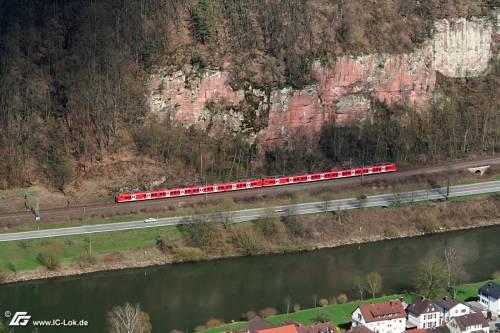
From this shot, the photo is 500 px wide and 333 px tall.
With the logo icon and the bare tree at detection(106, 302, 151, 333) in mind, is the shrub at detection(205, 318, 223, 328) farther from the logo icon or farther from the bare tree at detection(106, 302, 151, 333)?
the logo icon

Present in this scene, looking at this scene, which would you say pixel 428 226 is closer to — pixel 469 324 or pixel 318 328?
pixel 469 324

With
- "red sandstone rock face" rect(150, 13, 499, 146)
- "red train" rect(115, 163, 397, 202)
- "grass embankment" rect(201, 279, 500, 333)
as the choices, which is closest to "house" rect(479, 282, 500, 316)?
"grass embankment" rect(201, 279, 500, 333)

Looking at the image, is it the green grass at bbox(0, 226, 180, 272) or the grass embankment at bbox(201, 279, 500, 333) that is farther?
the green grass at bbox(0, 226, 180, 272)

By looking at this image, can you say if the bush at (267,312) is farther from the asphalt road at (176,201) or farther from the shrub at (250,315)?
the asphalt road at (176,201)

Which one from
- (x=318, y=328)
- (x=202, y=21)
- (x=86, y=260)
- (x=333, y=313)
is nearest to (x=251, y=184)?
(x=202, y=21)

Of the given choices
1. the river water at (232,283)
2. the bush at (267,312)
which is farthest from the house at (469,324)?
the bush at (267,312)

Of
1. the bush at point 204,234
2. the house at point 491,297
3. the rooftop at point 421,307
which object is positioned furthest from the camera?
the bush at point 204,234
